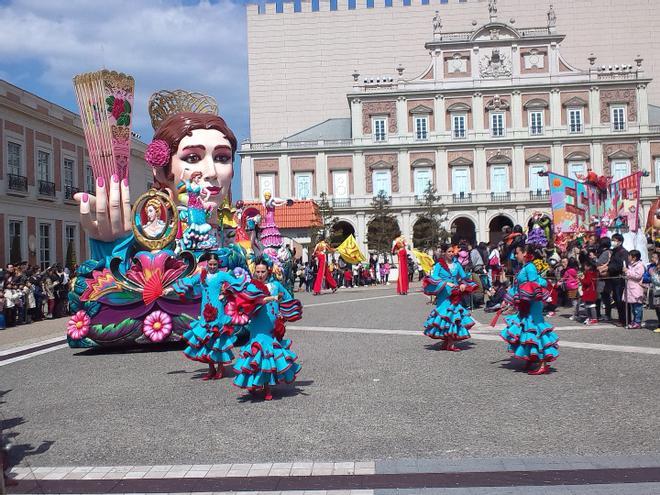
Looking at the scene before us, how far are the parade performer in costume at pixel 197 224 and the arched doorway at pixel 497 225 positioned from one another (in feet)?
129

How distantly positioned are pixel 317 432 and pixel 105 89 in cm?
816

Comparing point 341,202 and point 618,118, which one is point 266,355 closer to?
point 341,202

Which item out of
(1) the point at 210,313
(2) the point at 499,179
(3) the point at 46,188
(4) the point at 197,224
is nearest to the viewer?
(1) the point at 210,313

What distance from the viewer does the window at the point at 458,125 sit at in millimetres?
49562

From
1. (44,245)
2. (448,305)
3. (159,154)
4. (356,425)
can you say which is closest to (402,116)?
(44,245)

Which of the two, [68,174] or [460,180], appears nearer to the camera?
[68,174]

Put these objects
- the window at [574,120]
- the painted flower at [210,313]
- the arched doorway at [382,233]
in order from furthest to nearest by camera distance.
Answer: the window at [574,120], the arched doorway at [382,233], the painted flower at [210,313]

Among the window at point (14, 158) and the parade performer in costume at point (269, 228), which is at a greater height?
the window at point (14, 158)

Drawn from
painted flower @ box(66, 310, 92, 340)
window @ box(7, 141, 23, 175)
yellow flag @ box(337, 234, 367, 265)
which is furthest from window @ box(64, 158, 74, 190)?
painted flower @ box(66, 310, 92, 340)

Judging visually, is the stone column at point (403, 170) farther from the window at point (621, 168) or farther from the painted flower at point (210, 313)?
the painted flower at point (210, 313)

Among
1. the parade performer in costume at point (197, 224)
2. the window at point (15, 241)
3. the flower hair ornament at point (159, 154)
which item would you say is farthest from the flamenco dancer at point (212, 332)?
the window at point (15, 241)

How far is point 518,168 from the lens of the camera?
4922 cm

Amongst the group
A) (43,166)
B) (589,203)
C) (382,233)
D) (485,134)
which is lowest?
(589,203)

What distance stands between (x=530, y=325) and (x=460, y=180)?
42.3m
